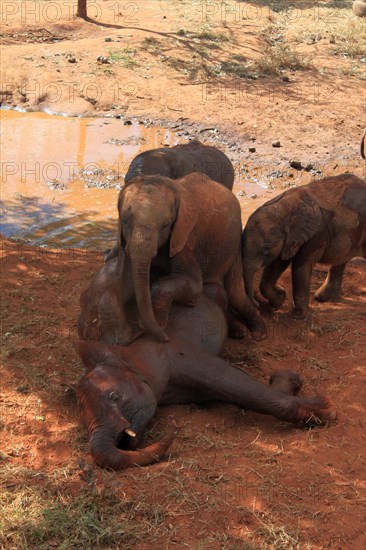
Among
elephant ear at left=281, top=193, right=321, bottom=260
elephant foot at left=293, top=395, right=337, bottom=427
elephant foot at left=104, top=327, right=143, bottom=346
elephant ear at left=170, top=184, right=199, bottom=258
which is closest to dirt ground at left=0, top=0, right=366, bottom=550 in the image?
elephant foot at left=293, top=395, right=337, bottom=427

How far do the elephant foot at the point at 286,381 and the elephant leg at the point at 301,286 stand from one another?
1347 millimetres

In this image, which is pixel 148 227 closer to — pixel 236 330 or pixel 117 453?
pixel 117 453

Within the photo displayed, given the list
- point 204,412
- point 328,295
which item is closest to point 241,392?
point 204,412

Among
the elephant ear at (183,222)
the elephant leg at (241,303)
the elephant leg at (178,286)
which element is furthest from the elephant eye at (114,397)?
the elephant leg at (241,303)

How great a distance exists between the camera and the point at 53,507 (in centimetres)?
465

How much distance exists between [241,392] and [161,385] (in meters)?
0.60

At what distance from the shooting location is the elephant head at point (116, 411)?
5.20 meters

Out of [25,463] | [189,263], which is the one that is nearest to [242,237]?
[189,263]

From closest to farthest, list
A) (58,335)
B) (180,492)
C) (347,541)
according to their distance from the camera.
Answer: (347,541) < (180,492) < (58,335)

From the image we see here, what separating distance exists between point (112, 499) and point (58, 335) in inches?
105

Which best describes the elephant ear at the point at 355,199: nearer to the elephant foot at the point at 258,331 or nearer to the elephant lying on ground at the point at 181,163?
the elephant foot at the point at 258,331

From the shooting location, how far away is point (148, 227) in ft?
18.4

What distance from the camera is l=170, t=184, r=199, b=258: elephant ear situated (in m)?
5.96

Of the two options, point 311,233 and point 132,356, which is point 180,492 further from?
point 311,233
